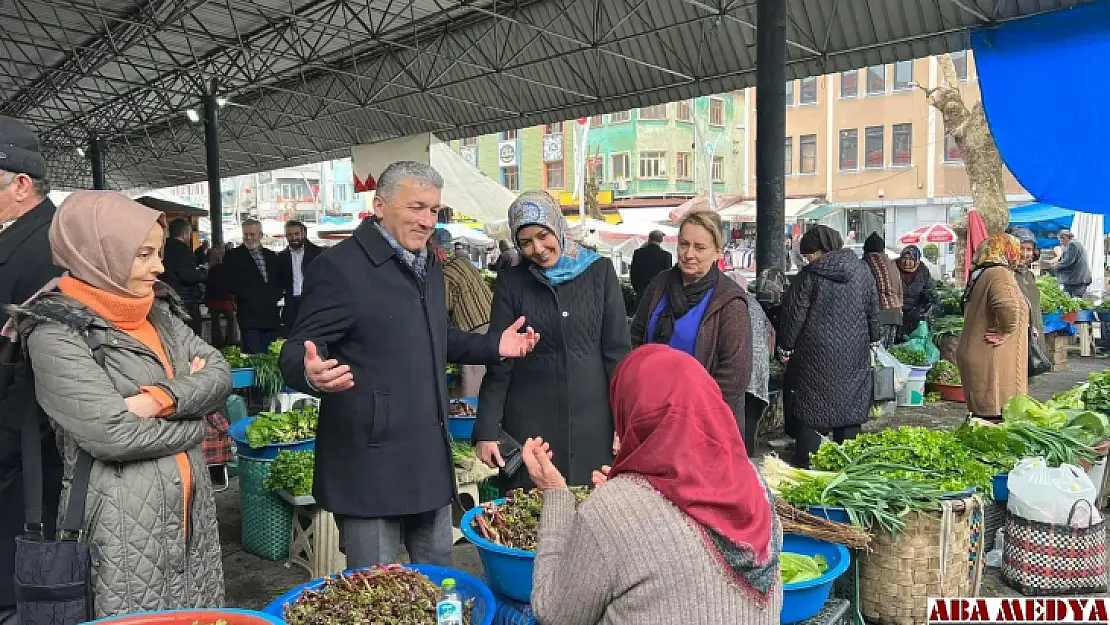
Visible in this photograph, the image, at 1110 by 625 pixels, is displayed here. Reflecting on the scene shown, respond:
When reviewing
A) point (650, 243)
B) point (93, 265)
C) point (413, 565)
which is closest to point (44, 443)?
point (93, 265)

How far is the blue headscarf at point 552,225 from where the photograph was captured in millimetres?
2998

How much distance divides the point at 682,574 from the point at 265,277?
806 cm

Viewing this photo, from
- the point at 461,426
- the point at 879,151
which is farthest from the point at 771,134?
the point at 879,151

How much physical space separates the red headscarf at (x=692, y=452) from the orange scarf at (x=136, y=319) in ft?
4.06

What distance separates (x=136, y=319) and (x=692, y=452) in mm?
1543

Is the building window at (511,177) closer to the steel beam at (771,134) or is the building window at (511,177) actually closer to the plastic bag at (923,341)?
the plastic bag at (923,341)

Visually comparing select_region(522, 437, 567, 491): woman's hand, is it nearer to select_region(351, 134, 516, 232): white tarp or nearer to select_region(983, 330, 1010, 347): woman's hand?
select_region(983, 330, 1010, 347): woman's hand

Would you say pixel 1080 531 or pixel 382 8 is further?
pixel 382 8

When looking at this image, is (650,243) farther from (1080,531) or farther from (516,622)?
(516,622)

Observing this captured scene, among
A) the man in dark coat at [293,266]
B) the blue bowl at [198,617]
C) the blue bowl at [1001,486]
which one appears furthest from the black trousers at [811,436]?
the man in dark coat at [293,266]

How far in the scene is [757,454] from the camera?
21.9ft

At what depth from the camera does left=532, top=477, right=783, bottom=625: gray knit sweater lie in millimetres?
1677

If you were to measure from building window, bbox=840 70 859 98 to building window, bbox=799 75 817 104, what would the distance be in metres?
1.16

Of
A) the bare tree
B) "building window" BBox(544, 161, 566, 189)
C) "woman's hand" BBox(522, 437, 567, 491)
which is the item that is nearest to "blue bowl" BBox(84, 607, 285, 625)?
"woman's hand" BBox(522, 437, 567, 491)
